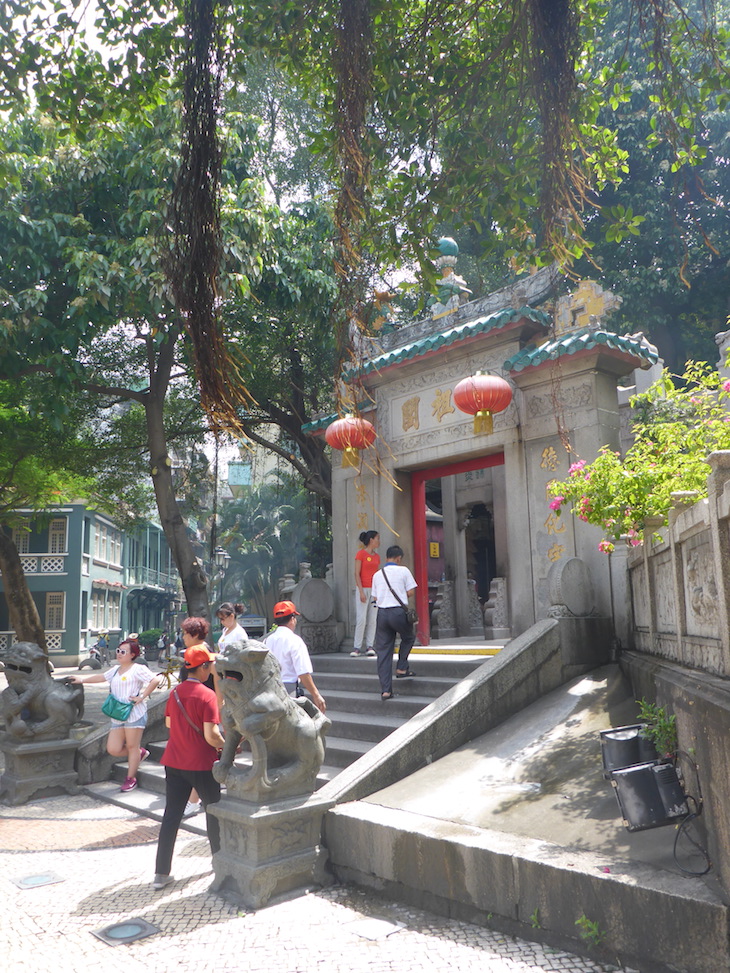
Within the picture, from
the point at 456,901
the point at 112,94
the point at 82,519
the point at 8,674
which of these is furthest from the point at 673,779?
the point at 82,519

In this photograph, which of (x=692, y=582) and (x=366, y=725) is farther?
(x=366, y=725)

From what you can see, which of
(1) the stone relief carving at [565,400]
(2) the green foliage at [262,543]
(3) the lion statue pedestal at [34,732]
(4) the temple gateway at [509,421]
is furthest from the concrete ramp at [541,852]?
(2) the green foliage at [262,543]

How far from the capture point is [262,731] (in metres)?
4.89

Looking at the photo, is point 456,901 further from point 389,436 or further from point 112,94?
point 389,436

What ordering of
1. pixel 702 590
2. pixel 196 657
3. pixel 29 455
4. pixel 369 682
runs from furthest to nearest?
1. pixel 29 455
2. pixel 369 682
3. pixel 196 657
4. pixel 702 590

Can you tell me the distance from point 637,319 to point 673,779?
16.7 meters

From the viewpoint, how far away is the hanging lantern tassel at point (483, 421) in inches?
337

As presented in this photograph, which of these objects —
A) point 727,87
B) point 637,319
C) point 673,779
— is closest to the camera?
point 673,779

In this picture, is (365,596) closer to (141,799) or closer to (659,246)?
(141,799)

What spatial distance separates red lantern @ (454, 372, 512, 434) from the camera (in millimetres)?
8398

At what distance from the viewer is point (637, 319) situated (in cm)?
1895

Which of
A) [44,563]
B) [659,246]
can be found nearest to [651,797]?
[659,246]

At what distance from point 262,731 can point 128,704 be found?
3.20 metres

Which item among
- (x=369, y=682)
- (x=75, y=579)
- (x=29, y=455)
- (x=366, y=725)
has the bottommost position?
(x=366, y=725)
